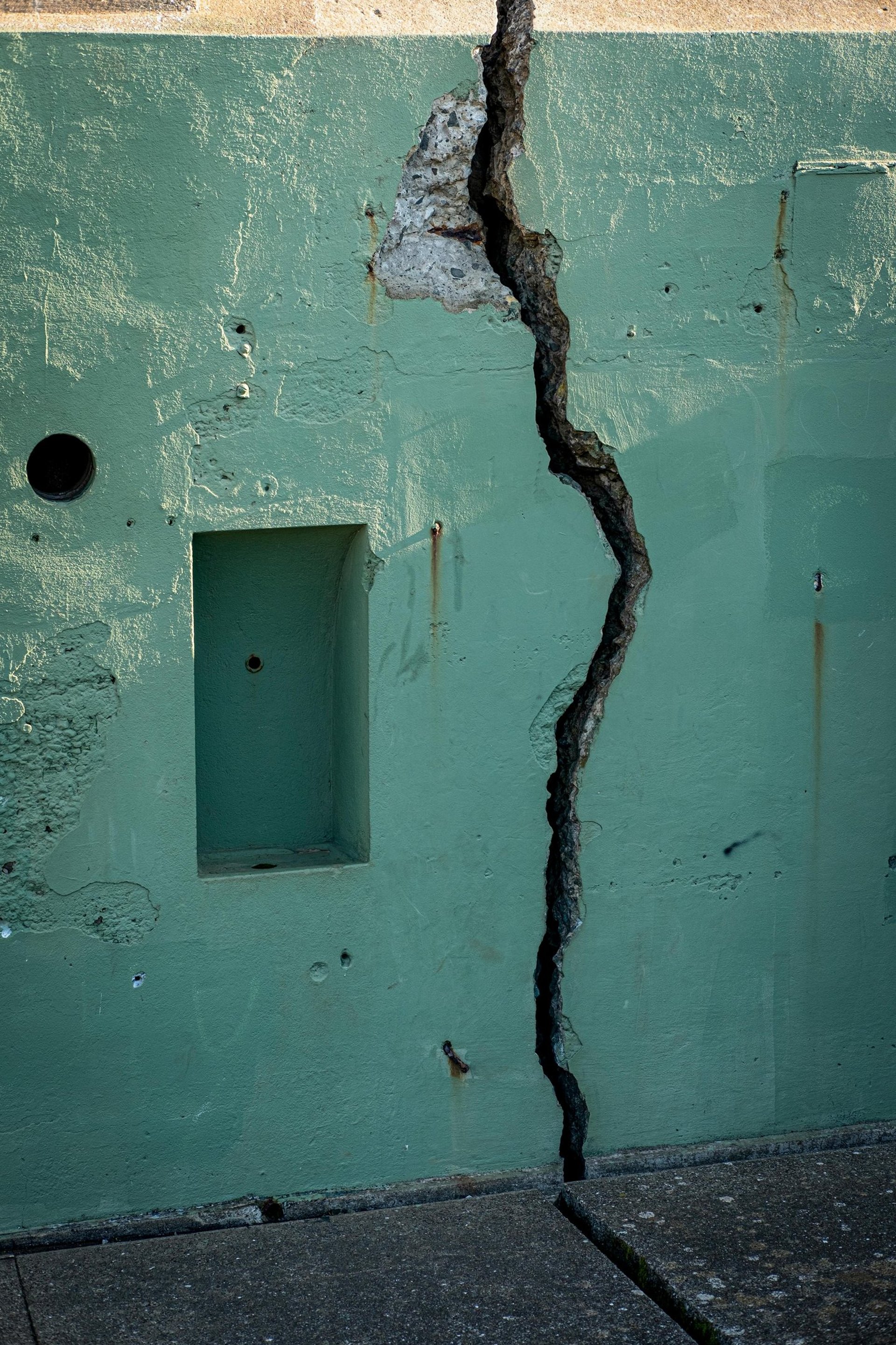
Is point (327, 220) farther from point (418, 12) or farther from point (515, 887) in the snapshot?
point (515, 887)

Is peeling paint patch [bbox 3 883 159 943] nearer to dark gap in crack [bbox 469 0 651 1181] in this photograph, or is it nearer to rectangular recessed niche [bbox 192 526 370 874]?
rectangular recessed niche [bbox 192 526 370 874]

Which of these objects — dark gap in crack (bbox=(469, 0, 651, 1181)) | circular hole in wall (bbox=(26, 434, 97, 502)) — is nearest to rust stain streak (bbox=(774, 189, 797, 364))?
dark gap in crack (bbox=(469, 0, 651, 1181))

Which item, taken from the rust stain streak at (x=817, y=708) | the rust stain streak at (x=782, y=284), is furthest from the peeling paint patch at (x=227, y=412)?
the rust stain streak at (x=817, y=708)

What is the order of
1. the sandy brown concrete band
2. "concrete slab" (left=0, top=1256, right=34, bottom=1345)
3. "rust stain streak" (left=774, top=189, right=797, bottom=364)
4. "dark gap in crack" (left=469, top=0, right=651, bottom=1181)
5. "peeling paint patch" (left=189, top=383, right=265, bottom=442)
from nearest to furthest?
"concrete slab" (left=0, top=1256, right=34, bottom=1345) → the sandy brown concrete band → "peeling paint patch" (left=189, top=383, right=265, bottom=442) → "dark gap in crack" (left=469, top=0, right=651, bottom=1181) → "rust stain streak" (left=774, top=189, right=797, bottom=364)

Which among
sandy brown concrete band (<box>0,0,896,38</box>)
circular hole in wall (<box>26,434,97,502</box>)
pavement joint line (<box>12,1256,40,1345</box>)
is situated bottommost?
pavement joint line (<box>12,1256,40,1345</box>)

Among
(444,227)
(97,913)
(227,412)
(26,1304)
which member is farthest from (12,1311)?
(444,227)

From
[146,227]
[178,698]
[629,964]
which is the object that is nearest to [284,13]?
[146,227]

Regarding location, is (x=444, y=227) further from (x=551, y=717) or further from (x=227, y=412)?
(x=551, y=717)

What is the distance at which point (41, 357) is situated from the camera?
2.93 m

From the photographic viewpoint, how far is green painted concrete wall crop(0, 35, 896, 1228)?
299 cm

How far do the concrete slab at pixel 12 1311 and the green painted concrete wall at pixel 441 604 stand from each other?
0.16 metres

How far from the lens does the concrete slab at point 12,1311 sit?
8.63 ft

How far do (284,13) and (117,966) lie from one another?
2.25 m

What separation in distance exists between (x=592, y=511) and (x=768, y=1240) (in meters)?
1.80
